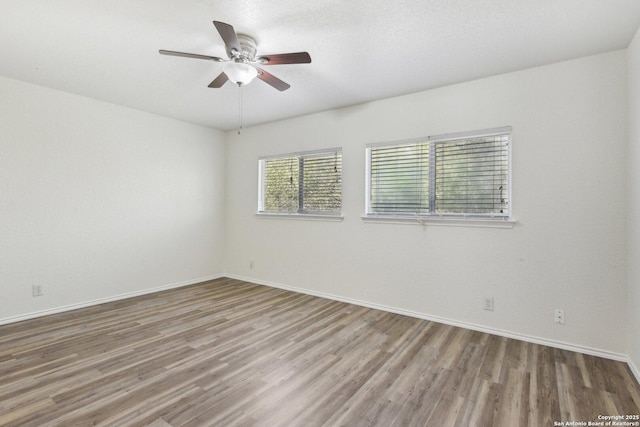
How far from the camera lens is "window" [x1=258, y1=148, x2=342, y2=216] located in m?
4.15

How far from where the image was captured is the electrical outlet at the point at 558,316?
266cm

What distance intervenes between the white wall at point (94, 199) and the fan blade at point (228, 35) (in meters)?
2.71

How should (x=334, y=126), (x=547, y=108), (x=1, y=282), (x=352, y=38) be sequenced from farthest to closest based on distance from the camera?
(x=334, y=126) → (x=1, y=282) → (x=547, y=108) → (x=352, y=38)

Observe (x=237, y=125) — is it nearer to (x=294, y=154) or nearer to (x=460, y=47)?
(x=294, y=154)

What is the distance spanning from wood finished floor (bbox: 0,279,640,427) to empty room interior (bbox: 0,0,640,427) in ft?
0.06

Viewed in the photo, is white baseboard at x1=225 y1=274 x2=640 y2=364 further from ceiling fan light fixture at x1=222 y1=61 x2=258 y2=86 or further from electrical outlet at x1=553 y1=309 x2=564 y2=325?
ceiling fan light fixture at x1=222 y1=61 x2=258 y2=86

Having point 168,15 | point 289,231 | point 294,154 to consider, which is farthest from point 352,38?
point 289,231

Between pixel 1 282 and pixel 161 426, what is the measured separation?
2850 millimetres

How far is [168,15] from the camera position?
6.93 ft

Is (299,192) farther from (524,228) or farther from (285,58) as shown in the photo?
(524,228)

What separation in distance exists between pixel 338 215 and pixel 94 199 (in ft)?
10.1

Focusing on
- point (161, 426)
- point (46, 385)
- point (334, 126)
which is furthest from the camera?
point (334, 126)

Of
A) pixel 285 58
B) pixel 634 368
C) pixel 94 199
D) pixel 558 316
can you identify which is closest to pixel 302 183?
pixel 285 58

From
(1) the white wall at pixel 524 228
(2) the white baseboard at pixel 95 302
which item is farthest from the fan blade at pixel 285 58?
(2) the white baseboard at pixel 95 302
